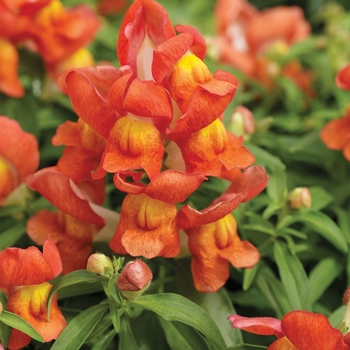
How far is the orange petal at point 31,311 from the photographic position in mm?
795

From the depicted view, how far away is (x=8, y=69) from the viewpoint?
1209mm

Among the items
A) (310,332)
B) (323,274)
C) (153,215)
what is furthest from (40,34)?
(310,332)

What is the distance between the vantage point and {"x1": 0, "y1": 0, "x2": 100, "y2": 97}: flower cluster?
46.6 inches

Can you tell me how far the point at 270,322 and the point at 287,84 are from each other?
0.77m

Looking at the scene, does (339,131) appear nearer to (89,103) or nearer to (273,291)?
(273,291)

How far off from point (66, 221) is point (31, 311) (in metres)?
0.14

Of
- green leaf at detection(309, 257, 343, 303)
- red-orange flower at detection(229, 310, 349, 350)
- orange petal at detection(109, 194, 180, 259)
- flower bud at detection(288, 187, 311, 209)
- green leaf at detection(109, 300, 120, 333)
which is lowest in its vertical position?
green leaf at detection(309, 257, 343, 303)

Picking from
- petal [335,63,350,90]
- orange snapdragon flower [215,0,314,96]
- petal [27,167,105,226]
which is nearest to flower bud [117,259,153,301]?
petal [27,167,105,226]

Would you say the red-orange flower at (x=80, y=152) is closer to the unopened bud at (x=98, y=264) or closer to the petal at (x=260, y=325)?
the unopened bud at (x=98, y=264)

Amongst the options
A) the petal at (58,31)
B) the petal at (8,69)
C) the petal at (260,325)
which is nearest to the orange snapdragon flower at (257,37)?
the petal at (58,31)

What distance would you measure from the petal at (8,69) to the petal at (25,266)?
1.64ft

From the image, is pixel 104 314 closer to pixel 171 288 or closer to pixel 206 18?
pixel 171 288

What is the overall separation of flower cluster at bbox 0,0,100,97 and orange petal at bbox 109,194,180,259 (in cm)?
50

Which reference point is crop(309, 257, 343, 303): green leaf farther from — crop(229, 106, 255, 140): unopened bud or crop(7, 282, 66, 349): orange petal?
crop(7, 282, 66, 349): orange petal
